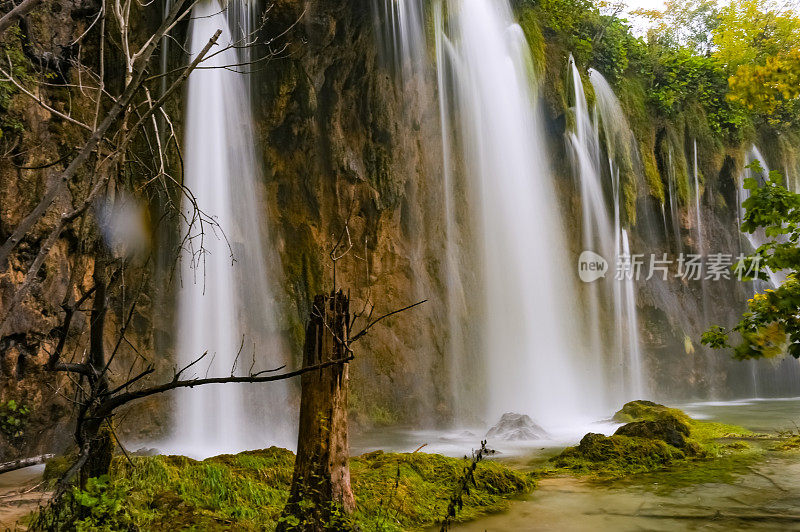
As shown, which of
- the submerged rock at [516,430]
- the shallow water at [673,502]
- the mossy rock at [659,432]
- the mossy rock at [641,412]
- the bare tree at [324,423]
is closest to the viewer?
the bare tree at [324,423]

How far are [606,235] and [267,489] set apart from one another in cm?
1595

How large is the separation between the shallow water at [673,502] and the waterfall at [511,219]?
8.34 m

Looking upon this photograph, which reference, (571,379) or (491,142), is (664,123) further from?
(571,379)

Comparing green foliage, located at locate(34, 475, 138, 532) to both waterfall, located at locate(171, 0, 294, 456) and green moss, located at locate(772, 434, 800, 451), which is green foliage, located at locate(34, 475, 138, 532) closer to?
waterfall, located at locate(171, 0, 294, 456)

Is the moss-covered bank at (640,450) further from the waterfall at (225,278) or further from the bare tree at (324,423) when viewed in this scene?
the waterfall at (225,278)

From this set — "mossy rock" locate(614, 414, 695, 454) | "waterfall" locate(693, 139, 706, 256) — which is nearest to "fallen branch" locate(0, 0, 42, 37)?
"mossy rock" locate(614, 414, 695, 454)

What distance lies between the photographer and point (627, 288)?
19453mm

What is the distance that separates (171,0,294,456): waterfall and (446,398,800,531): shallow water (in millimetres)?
6476

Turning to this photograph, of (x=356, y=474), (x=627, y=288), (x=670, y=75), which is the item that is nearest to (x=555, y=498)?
(x=356, y=474)

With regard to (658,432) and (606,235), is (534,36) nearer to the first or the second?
(606,235)

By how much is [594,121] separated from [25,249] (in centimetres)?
1584

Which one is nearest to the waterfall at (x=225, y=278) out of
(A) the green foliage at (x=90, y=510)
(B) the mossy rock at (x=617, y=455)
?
(B) the mossy rock at (x=617, y=455)

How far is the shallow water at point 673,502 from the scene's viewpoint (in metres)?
4.90

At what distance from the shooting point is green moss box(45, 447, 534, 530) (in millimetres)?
4285
